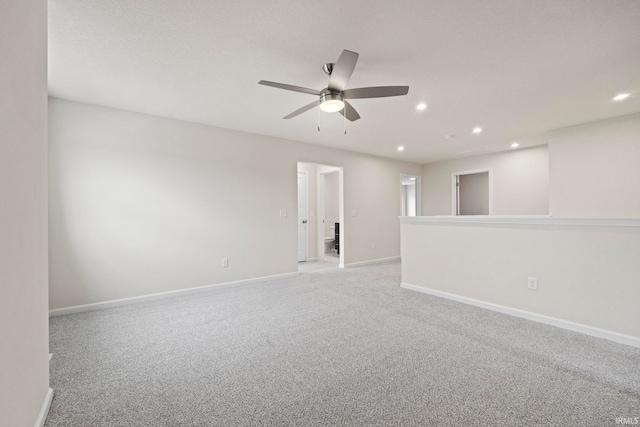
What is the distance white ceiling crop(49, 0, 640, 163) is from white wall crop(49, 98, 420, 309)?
385 millimetres

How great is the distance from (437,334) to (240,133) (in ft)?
12.6

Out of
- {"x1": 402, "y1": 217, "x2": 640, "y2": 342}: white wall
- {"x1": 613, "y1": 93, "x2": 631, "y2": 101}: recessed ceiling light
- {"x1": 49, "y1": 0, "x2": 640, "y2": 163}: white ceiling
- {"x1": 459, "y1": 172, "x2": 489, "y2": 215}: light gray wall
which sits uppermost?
{"x1": 49, "y1": 0, "x2": 640, "y2": 163}: white ceiling

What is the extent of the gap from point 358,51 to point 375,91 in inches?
13.9

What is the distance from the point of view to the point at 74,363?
2.08 meters

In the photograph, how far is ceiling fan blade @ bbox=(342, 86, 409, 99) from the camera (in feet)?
7.10

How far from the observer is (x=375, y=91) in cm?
222

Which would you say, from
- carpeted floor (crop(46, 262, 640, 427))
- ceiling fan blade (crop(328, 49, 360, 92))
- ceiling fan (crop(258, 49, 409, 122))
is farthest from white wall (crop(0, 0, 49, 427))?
ceiling fan blade (crop(328, 49, 360, 92))

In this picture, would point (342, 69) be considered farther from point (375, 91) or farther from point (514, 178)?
point (514, 178)

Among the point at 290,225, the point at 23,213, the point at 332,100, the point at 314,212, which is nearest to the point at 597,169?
the point at 332,100

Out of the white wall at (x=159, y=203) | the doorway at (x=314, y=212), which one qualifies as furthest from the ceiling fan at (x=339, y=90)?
the doorway at (x=314, y=212)

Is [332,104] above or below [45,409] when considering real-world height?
above

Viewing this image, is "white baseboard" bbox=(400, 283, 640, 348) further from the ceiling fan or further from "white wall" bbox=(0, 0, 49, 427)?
"white wall" bbox=(0, 0, 49, 427)

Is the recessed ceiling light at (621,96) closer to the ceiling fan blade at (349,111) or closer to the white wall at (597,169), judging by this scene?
the white wall at (597,169)

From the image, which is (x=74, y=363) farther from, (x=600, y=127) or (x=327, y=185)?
(x=600, y=127)
